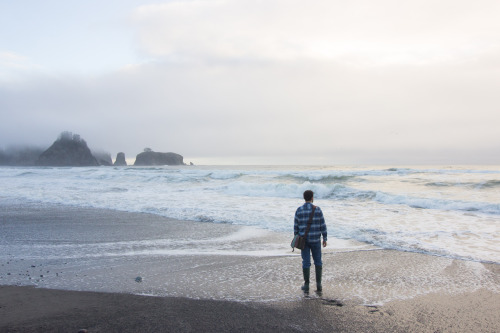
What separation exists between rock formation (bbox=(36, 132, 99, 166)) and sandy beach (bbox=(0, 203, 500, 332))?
130409 millimetres

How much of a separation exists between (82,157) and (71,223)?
425ft

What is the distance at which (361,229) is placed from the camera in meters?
10.4

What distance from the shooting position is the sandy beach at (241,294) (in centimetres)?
402

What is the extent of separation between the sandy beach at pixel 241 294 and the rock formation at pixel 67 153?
130 meters

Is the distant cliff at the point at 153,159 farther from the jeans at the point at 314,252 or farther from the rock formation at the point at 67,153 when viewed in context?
the jeans at the point at 314,252

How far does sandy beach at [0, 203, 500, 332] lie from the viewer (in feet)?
13.2

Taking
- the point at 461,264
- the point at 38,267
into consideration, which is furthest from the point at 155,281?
the point at 461,264

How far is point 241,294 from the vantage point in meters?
5.07

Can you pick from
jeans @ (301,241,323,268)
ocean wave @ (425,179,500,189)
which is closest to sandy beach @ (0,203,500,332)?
jeans @ (301,241,323,268)

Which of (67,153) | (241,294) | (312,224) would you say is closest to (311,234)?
(312,224)

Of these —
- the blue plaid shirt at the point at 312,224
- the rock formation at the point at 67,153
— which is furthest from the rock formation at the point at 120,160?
the blue plaid shirt at the point at 312,224

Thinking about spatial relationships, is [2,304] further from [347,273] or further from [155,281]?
[347,273]

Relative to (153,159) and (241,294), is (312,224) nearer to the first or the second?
(241,294)

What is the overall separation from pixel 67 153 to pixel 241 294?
137352mm
